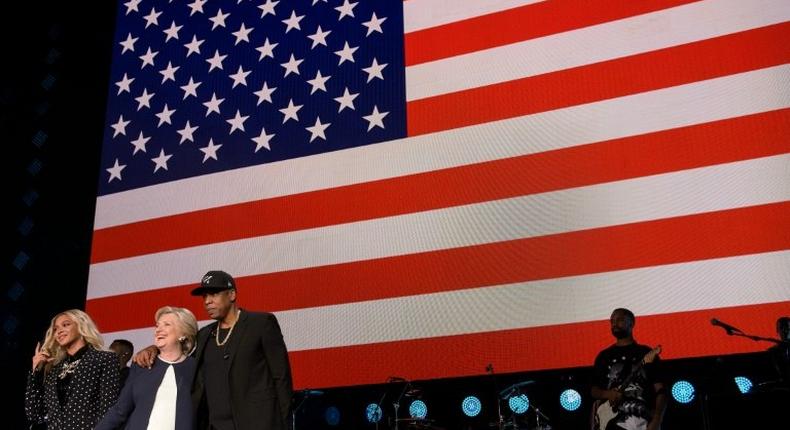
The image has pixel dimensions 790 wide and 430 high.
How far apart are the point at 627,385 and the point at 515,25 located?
252 centimetres

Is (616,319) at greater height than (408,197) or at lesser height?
lesser

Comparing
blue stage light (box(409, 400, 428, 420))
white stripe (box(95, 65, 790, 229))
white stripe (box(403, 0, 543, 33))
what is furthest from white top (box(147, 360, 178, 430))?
white stripe (box(403, 0, 543, 33))

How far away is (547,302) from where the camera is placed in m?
4.78

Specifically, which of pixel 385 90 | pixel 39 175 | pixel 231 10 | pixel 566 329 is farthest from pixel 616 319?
pixel 39 175

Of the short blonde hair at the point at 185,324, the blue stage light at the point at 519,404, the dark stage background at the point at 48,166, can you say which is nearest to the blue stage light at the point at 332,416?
the dark stage background at the point at 48,166

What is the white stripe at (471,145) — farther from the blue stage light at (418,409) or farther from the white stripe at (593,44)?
the blue stage light at (418,409)

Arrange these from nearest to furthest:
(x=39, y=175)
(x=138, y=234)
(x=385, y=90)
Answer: (x=385, y=90)
(x=138, y=234)
(x=39, y=175)

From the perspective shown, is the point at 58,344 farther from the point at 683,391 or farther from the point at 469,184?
the point at 683,391

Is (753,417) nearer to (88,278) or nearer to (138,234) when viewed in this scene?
(138,234)

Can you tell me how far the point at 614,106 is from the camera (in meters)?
4.92

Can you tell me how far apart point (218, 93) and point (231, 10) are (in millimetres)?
702

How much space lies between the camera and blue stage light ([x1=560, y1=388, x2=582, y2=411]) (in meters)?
4.70

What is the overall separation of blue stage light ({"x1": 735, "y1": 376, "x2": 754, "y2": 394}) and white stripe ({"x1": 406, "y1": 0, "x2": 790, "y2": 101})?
6.37 ft

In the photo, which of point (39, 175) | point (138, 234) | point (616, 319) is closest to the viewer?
point (616, 319)
